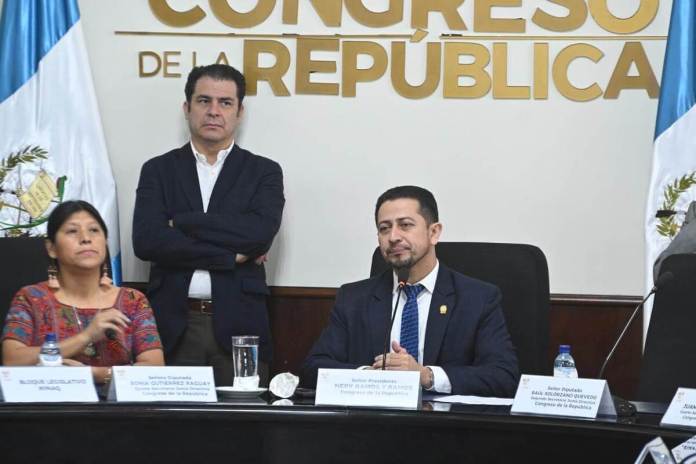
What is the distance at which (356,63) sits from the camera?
441 centimetres

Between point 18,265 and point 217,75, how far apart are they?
1.13 metres

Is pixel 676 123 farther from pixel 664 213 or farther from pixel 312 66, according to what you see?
pixel 312 66

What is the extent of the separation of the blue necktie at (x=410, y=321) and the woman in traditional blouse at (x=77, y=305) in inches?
28.6

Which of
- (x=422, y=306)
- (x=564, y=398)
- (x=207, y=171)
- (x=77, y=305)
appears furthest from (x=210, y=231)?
(x=564, y=398)

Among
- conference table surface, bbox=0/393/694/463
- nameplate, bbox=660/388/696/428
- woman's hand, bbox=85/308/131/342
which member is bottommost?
conference table surface, bbox=0/393/694/463

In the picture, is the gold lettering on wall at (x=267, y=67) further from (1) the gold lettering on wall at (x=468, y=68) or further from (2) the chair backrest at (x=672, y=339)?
(2) the chair backrest at (x=672, y=339)

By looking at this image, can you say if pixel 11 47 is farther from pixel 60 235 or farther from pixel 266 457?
pixel 266 457

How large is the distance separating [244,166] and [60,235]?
3.37 ft

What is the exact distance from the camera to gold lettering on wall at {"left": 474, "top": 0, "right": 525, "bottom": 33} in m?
4.36

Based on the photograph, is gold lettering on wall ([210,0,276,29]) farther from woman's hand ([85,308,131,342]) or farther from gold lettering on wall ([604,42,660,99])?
woman's hand ([85,308,131,342])

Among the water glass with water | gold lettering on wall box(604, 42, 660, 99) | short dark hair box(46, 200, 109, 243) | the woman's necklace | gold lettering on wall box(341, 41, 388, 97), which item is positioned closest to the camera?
the water glass with water

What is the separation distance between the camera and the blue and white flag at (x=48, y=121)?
4.24 m

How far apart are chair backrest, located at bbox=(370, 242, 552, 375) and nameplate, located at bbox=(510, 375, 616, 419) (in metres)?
0.83

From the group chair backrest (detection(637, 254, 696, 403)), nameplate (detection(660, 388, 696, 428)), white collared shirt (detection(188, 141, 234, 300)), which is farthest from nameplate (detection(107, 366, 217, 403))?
white collared shirt (detection(188, 141, 234, 300))
